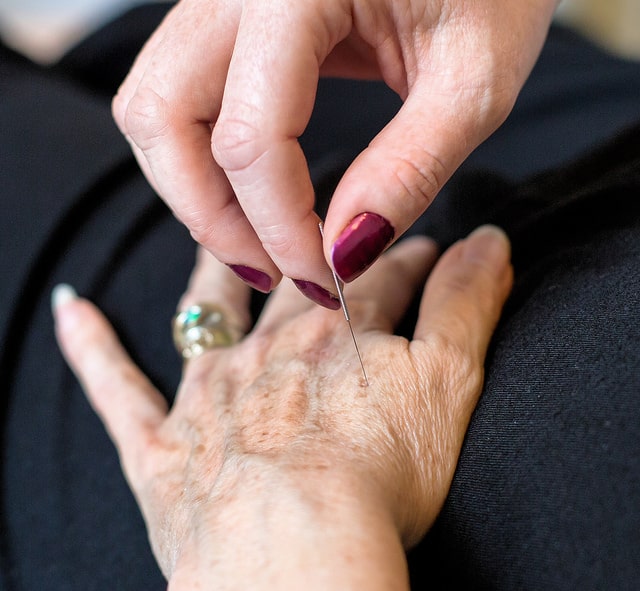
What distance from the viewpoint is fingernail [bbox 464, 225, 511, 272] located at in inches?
37.9

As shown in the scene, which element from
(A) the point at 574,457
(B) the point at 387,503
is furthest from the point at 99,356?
(A) the point at 574,457

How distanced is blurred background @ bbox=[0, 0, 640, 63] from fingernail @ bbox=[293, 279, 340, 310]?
2.11 metres

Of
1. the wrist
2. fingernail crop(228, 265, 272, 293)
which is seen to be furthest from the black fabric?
fingernail crop(228, 265, 272, 293)

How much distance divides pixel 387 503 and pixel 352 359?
24 cm

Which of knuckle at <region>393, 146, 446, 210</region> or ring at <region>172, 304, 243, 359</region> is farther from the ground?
knuckle at <region>393, 146, 446, 210</region>

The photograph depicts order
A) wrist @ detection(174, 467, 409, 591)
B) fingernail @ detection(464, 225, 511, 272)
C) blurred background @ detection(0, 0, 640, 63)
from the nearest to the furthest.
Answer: wrist @ detection(174, 467, 409, 591), fingernail @ detection(464, 225, 511, 272), blurred background @ detection(0, 0, 640, 63)

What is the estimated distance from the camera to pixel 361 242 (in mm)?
744

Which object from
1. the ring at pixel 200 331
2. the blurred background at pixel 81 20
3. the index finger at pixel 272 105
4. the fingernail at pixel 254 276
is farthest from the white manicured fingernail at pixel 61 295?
the blurred background at pixel 81 20

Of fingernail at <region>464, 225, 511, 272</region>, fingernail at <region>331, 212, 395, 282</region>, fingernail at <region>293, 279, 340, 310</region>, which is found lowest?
fingernail at <region>464, 225, 511, 272</region>

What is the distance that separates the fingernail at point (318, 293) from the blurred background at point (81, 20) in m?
2.11

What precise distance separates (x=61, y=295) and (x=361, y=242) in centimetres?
65

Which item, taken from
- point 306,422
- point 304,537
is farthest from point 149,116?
point 304,537

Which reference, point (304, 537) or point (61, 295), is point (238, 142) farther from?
point (61, 295)

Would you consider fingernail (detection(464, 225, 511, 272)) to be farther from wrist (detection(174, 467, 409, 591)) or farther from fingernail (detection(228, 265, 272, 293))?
wrist (detection(174, 467, 409, 591))
